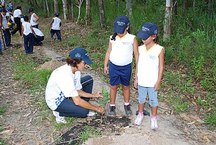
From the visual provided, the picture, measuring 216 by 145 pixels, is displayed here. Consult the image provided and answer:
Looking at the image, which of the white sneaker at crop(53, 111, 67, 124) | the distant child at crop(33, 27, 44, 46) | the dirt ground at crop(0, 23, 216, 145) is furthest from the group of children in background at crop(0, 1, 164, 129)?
the distant child at crop(33, 27, 44, 46)

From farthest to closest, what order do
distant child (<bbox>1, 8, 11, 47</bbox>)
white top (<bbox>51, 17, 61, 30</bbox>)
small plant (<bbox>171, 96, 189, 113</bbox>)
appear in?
white top (<bbox>51, 17, 61, 30</bbox>) → distant child (<bbox>1, 8, 11, 47</bbox>) → small plant (<bbox>171, 96, 189, 113</bbox>)

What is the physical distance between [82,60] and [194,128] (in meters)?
2.27

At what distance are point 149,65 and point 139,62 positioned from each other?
19cm

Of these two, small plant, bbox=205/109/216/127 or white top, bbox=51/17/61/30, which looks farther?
white top, bbox=51/17/61/30

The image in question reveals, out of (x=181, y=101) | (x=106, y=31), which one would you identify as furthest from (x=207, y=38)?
(x=106, y=31)

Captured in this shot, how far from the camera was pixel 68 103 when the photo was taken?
4.88 m

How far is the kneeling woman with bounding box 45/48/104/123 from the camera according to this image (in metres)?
4.58

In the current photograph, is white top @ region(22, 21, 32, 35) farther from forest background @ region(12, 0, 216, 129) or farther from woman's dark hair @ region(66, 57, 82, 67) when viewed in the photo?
woman's dark hair @ region(66, 57, 82, 67)

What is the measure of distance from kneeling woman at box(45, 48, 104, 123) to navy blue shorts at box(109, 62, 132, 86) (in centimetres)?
39

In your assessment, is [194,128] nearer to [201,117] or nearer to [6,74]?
[201,117]

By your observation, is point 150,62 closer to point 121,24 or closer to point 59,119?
point 121,24

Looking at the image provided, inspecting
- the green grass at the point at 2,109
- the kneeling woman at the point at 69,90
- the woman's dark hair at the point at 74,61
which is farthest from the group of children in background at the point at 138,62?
the green grass at the point at 2,109

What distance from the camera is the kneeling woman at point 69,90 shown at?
4.58 meters

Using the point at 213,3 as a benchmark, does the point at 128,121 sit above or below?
below
